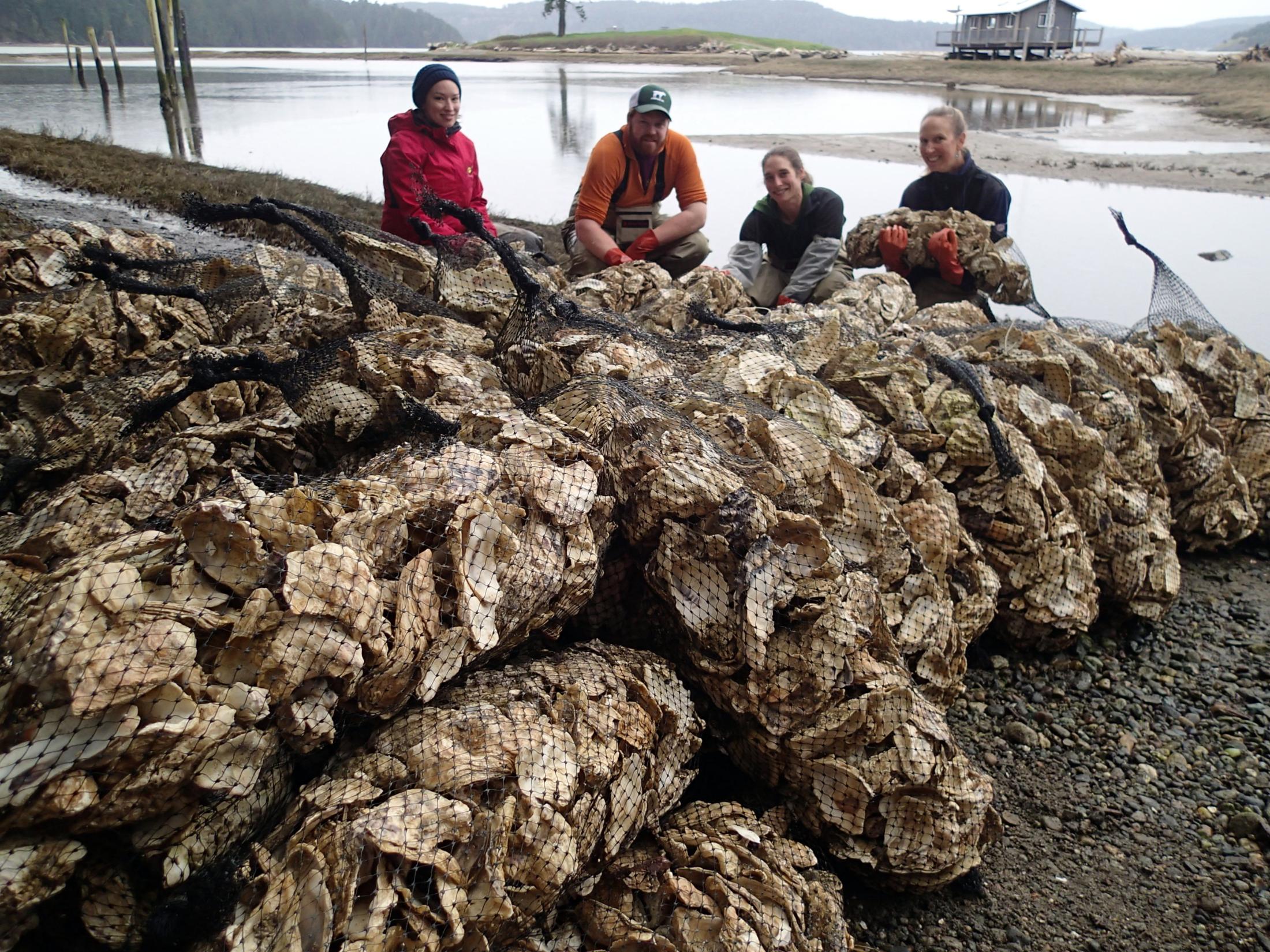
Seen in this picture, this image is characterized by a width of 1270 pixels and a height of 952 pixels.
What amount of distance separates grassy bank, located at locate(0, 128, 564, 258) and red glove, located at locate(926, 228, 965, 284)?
5038 millimetres

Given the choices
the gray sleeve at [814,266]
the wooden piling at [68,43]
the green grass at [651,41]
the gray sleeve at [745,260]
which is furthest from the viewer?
the green grass at [651,41]

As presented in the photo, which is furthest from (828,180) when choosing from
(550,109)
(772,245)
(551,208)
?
(550,109)

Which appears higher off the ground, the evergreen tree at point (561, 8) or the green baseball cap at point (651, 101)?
the evergreen tree at point (561, 8)

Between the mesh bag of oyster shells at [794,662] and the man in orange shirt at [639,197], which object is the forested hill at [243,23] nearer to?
the man in orange shirt at [639,197]

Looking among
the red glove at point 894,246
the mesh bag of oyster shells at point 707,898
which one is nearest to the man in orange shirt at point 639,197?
the red glove at point 894,246

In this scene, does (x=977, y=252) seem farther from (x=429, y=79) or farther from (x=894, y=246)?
(x=429, y=79)

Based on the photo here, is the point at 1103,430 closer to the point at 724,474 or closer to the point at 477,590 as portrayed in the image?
the point at 724,474

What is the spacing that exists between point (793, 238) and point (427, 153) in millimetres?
2837

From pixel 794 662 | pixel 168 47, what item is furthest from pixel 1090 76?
pixel 794 662

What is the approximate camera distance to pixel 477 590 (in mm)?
2277

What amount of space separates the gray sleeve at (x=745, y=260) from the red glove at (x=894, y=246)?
0.97 meters

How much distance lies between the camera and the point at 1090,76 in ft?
108

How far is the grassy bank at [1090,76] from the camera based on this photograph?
75.2 feet

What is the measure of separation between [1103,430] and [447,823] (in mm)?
3958
